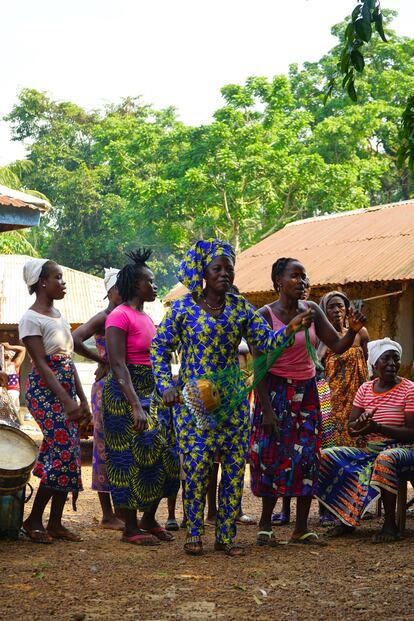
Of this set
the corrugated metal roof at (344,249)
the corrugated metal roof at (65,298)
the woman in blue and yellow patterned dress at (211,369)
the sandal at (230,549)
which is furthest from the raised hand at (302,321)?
the corrugated metal roof at (65,298)

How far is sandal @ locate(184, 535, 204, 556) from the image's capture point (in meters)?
5.78

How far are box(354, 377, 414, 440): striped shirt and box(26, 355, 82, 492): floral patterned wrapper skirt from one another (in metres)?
2.11

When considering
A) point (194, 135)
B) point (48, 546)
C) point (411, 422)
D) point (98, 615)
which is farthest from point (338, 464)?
point (194, 135)

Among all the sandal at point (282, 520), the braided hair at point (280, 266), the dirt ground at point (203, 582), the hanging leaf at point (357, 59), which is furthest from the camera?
the sandal at point (282, 520)

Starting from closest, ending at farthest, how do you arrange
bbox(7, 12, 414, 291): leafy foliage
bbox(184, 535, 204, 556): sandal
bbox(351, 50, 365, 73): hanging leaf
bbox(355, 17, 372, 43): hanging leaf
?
bbox(355, 17, 372, 43): hanging leaf
bbox(351, 50, 365, 73): hanging leaf
bbox(184, 535, 204, 556): sandal
bbox(7, 12, 414, 291): leafy foliage

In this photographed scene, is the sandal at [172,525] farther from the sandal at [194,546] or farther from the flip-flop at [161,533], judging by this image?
the sandal at [194,546]

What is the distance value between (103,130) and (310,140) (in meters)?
11.9

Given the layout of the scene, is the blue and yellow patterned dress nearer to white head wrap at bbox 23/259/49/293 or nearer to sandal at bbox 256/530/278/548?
sandal at bbox 256/530/278/548

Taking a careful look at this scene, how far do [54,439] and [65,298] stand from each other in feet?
66.7

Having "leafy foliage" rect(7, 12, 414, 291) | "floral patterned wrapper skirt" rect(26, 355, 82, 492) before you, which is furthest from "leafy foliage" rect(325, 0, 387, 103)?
"leafy foliage" rect(7, 12, 414, 291)

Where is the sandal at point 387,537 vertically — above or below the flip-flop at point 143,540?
above

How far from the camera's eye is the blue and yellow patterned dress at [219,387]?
5.82m

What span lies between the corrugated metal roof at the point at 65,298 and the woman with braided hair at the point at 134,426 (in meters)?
19.3

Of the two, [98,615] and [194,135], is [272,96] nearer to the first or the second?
[194,135]
